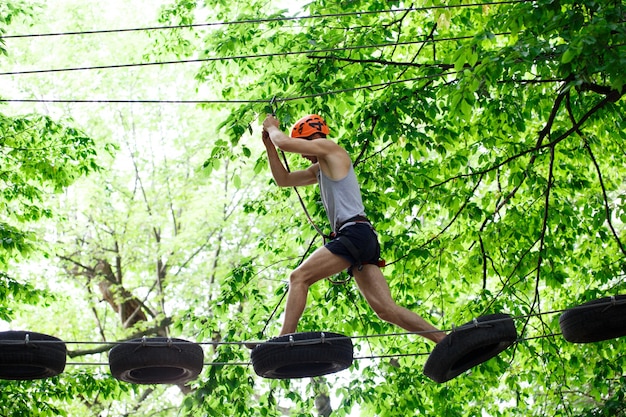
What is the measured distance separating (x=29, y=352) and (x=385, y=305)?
2.42 meters

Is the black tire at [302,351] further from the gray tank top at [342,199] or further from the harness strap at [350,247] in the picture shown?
the gray tank top at [342,199]

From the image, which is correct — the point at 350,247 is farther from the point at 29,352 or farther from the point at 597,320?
the point at 29,352

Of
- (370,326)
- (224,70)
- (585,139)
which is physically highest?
(224,70)

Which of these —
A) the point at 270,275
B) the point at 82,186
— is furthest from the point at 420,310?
the point at 82,186

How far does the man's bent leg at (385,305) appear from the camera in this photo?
5.59m

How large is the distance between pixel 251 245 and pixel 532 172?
10393 mm

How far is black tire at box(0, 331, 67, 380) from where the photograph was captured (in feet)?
17.6

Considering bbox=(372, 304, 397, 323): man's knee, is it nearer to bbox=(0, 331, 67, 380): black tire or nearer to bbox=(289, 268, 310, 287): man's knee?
bbox=(289, 268, 310, 287): man's knee

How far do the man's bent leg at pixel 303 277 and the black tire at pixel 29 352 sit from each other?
1.52 m

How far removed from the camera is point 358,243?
555 cm

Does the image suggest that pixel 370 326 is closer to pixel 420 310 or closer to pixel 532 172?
pixel 420 310


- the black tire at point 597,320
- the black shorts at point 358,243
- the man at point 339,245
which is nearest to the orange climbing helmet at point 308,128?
the man at point 339,245

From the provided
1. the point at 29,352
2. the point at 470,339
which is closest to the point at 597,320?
the point at 470,339

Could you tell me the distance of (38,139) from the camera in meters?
10.9
